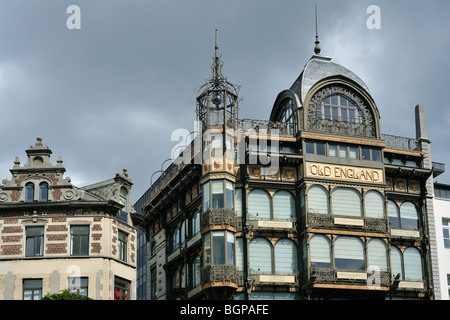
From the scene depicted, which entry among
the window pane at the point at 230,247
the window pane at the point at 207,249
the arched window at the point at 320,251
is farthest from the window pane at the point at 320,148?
the window pane at the point at 207,249

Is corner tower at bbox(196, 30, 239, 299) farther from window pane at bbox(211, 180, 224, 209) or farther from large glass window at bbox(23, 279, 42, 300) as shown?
large glass window at bbox(23, 279, 42, 300)

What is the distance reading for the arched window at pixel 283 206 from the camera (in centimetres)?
5838

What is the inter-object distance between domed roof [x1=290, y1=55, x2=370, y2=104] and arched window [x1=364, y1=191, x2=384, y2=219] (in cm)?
808

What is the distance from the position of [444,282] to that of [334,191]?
11.2 metres

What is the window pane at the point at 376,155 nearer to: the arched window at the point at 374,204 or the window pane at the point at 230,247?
the arched window at the point at 374,204

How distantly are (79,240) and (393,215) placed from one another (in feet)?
76.4

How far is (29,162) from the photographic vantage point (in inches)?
2087

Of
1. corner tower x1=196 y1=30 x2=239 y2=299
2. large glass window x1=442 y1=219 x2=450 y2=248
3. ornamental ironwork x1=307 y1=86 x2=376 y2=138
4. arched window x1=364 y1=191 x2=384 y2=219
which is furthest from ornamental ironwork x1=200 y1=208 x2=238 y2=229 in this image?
large glass window x1=442 y1=219 x2=450 y2=248

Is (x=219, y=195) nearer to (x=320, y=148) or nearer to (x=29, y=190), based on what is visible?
(x=320, y=148)

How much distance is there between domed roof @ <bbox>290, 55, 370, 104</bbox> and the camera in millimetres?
61412

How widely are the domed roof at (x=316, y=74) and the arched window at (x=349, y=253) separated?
411 inches
